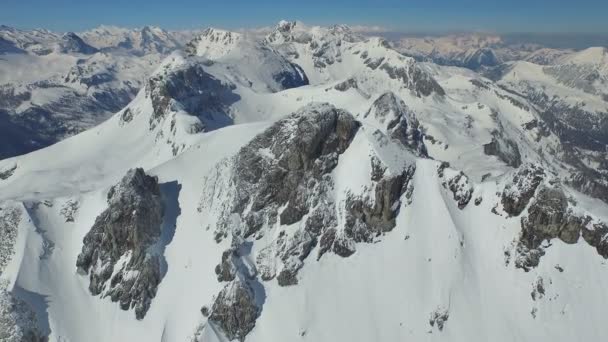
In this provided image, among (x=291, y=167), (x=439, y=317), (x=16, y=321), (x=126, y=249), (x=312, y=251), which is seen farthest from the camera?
(x=291, y=167)

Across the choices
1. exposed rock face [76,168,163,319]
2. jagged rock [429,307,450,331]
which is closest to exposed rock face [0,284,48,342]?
exposed rock face [76,168,163,319]

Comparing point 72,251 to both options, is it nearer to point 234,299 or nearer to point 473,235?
point 234,299

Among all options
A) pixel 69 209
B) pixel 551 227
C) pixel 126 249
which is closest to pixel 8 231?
pixel 69 209

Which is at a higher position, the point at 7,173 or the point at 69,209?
the point at 69,209

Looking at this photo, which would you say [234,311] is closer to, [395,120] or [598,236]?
[598,236]

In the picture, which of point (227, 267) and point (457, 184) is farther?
point (457, 184)

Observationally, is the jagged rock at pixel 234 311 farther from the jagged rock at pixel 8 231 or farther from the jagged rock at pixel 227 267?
the jagged rock at pixel 8 231

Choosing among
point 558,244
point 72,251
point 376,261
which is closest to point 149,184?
point 72,251
